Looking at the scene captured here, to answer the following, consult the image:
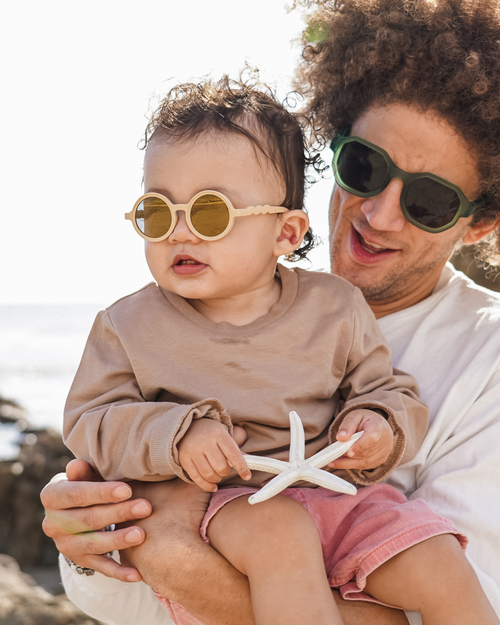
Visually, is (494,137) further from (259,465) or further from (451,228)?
(259,465)

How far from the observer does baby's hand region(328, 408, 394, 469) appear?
2.18 metres

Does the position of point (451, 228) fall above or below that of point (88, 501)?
above

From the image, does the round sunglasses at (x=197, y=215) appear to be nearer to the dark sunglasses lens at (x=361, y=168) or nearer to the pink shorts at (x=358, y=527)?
the pink shorts at (x=358, y=527)

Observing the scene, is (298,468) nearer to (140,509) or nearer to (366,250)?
(140,509)

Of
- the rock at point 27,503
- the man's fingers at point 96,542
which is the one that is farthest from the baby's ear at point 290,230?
the rock at point 27,503

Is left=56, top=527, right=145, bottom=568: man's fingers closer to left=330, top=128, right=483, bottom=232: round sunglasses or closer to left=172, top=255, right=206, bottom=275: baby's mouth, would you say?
left=172, top=255, right=206, bottom=275: baby's mouth

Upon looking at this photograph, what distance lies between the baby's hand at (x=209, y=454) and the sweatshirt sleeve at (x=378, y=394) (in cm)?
51

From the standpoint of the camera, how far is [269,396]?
7.90 feet

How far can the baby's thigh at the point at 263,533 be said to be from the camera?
6.82ft

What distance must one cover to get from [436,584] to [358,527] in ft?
1.11

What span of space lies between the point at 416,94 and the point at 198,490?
100 inches

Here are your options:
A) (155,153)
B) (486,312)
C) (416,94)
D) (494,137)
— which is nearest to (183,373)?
(155,153)

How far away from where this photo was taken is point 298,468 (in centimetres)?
205

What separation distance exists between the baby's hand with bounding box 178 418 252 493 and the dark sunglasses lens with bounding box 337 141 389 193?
1879 mm
